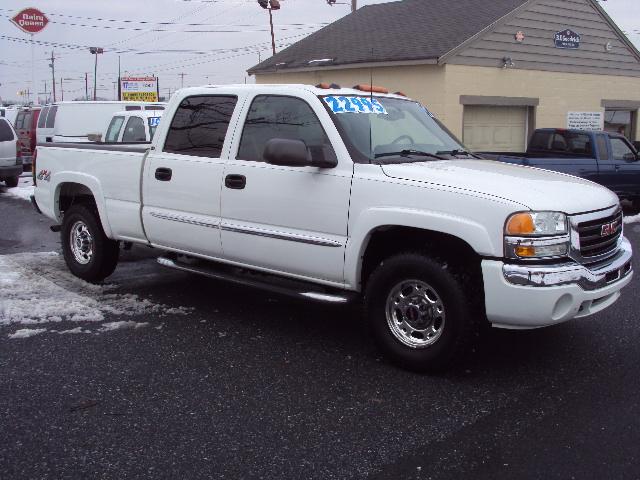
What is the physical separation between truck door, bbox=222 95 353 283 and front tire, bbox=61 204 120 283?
1.89 metres

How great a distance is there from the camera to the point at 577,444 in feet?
11.9

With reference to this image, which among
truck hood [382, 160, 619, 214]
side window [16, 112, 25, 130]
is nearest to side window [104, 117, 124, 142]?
truck hood [382, 160, 619, 214]

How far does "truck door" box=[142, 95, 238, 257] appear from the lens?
551 centimetres

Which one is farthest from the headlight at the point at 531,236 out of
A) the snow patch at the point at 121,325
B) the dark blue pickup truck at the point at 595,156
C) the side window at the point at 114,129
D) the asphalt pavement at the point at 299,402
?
the side window at the point at 114,129

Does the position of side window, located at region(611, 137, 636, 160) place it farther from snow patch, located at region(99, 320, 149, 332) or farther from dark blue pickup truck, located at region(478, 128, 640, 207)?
snow patch, located at region(99, 320, 149, 332)

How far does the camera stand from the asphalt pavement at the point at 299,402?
3.44 m

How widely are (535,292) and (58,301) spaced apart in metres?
4.30

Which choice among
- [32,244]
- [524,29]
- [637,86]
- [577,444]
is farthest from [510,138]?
[577,444]

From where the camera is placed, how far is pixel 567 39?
66.3 feet

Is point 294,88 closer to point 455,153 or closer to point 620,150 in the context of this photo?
point 455,153

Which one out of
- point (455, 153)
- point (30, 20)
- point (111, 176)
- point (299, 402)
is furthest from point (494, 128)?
point (30, 20)

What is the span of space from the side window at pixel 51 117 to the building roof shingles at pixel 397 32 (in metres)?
6.60

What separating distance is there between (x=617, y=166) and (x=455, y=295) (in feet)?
31.4

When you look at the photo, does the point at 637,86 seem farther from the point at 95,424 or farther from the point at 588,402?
the point at 95,424
